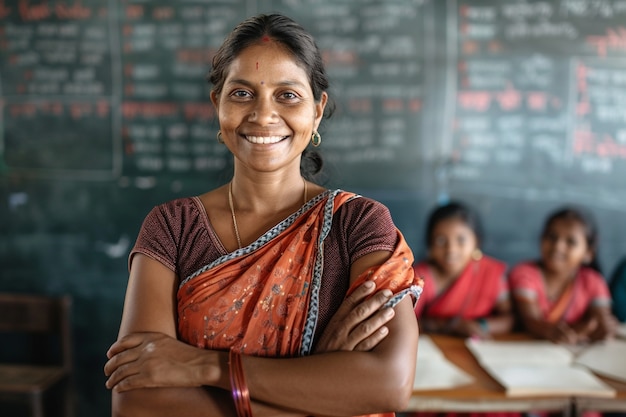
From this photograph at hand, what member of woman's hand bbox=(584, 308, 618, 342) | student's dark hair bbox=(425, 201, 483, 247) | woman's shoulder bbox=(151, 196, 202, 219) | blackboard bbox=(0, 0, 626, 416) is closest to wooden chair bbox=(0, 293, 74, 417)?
blackboard bbox=(0, 0, 626, 416)

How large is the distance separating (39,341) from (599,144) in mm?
3314

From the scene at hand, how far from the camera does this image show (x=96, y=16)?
2.99 metres

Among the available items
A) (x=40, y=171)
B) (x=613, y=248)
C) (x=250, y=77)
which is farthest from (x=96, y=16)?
(x=613, y=248)

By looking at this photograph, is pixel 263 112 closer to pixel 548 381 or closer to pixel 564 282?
pixel 548 381

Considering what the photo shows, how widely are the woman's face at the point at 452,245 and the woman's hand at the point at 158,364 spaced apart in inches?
69.2

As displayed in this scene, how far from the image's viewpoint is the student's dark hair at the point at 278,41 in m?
1.26

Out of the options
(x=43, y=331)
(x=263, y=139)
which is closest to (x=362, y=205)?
(x=263, y=139)

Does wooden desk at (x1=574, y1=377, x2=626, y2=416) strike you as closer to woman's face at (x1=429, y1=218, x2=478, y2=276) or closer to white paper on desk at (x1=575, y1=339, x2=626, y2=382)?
white paper on desk at (x1=575, y1=339, x2=626, y2=382)

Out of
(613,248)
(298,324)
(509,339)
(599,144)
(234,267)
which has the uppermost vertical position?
(599,144)

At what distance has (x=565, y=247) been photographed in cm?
270

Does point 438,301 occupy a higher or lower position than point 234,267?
lower

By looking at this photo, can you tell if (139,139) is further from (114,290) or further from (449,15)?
(449,15)

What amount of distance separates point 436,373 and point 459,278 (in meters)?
0.80

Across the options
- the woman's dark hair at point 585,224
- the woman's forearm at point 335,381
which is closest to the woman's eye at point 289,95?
the woman's forearm at point 335,381
